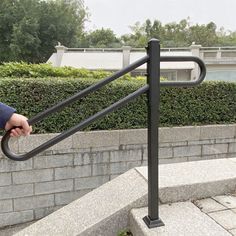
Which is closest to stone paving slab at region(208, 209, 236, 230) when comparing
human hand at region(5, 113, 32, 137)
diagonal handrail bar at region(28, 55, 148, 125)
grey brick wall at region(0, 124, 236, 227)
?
diagonal handrail bar at region(28, 55, 148, 125)

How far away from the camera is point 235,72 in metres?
18.9

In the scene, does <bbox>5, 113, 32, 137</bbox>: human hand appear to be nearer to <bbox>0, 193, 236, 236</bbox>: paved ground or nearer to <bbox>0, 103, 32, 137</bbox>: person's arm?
<bbox>0, 103, 32, 137</bbox>: person's arm

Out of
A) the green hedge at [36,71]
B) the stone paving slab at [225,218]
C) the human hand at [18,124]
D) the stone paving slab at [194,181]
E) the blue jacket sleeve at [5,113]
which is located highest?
the green hedge at [36,71]

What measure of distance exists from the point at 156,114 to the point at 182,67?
1807 cm

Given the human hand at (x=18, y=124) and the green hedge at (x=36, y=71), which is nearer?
the human hand at (x=18, y=124)

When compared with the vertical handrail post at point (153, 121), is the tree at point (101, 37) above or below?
above

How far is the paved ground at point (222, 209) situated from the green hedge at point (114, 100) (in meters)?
1.78

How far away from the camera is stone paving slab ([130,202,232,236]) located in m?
1.57

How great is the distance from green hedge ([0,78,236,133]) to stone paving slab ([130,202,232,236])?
1.79 m

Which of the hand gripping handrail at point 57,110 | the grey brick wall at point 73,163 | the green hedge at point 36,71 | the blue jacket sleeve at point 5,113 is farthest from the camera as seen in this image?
the green hedge at point 36,71

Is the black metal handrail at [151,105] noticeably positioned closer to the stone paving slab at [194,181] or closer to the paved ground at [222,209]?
the stone paving slab at [194,181]

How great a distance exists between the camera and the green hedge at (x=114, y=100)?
126 inches

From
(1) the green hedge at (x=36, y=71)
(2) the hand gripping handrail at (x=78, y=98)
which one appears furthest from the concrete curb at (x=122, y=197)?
(1) the green hedge at (x=36, y=71)

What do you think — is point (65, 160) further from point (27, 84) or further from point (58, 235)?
point (58, 235)
